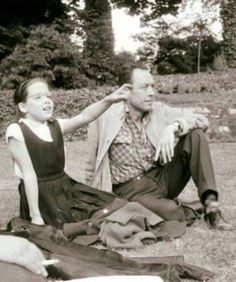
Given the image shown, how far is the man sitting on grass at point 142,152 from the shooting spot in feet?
18.2

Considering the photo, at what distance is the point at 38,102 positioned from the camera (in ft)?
17.3

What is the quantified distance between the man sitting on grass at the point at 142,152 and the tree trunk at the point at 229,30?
17.5 m

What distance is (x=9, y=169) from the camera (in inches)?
421

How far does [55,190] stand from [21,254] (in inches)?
91.3

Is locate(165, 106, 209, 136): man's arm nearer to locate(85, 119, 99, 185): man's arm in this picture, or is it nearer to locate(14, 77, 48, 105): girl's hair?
locate(85, 119, 99, 185): man's arm

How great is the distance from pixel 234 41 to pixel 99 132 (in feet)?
59.8

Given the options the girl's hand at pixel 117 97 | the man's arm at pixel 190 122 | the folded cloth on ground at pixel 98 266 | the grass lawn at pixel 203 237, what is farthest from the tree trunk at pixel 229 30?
the folded cloth on ground at pixel 98 266

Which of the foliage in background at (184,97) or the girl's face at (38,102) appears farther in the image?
the foliage in background at (184,97)

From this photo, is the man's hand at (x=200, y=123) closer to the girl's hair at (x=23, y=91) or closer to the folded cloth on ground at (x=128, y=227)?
the folded cloth on ground at (x=128, y=227)

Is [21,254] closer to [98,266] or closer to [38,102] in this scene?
[98,266]

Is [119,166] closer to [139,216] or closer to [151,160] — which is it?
[151,160]

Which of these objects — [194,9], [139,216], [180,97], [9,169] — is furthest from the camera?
[194,9]

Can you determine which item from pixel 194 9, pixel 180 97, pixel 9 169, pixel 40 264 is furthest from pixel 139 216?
pixel 194 9

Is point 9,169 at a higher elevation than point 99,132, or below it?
below
